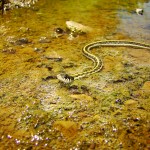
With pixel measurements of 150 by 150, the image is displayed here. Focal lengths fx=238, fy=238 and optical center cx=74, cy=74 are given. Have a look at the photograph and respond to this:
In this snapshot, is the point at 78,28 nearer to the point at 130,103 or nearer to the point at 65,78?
the point at 65,78

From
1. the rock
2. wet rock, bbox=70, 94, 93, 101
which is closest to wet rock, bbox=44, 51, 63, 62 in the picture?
wet rock, bbox=70, 94, 93, 101

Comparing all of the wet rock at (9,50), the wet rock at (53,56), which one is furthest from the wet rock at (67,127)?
the wet rock at (9,50)

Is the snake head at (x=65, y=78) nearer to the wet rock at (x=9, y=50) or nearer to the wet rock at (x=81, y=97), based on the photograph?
the wet rock at (x=81, y=97)

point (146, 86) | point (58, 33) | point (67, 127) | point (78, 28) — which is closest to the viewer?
point (67, 127)

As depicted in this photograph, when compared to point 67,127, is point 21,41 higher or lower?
higher

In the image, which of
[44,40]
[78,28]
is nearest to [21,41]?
[44,40]
